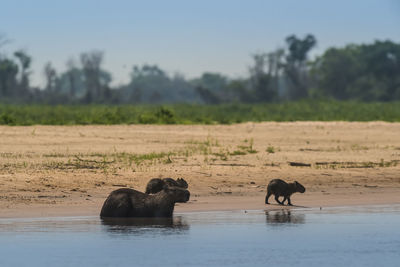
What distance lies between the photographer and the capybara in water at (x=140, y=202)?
12.9 m

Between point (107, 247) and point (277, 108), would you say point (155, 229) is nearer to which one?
point (107, 247)

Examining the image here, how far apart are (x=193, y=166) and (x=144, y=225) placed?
224 inches

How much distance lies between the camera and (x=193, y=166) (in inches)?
722

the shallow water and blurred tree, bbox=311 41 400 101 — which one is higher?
blurred tree, bbox=311 41 400 101

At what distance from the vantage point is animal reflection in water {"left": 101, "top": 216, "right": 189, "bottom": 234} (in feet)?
40.4

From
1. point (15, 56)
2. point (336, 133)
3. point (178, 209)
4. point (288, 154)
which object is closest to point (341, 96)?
point (15, 56)

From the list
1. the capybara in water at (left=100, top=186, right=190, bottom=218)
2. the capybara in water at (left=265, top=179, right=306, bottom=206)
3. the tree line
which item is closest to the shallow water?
the capybara in water at (left=100, top=186, right=190, bottom=218)

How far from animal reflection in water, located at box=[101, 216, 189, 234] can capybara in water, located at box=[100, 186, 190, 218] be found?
0.33 feet

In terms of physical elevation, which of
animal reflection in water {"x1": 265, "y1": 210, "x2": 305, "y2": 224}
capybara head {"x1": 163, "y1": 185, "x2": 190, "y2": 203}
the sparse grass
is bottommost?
animal reflection in water {"x1": 265, "y1": 210, "x2": 305, "y2": 224}

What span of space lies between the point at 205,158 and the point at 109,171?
3091 millimetres

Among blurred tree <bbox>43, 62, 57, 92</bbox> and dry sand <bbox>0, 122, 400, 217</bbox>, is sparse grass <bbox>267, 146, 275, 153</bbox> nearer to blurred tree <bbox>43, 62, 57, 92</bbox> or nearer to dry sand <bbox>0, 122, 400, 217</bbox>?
dry sand <bbox>0, 122, 400, 217</bbox>

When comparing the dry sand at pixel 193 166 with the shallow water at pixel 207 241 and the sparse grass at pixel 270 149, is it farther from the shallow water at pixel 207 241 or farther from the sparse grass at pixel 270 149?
the shallow water at pixel 207 241

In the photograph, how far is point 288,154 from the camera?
21312 mm

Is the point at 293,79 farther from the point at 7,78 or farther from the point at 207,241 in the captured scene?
the point at 207,241
